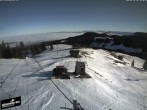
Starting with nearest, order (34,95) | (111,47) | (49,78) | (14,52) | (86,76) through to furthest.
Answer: (34,95)
(49,78)
(86,76)
(14,52)
(111,47)

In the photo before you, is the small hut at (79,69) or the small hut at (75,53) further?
the small hut at (75,53)

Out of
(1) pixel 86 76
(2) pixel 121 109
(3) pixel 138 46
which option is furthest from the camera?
(3) pixel 138 46

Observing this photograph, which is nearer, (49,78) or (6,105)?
(6,105)

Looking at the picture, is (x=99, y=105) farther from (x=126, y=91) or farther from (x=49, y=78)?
(x=49, y=78)

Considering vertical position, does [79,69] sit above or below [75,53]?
above

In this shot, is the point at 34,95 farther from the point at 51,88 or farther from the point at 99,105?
the point at 99,105

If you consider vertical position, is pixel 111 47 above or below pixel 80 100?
below

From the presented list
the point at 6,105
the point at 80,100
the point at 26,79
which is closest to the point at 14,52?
the point at 26,79

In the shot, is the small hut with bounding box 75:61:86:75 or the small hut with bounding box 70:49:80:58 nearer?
the small hut with bounding box 75:61:86:75

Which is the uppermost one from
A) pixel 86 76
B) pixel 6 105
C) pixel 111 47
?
pixel 6 105

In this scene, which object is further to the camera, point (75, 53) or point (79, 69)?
point (75, 53)
